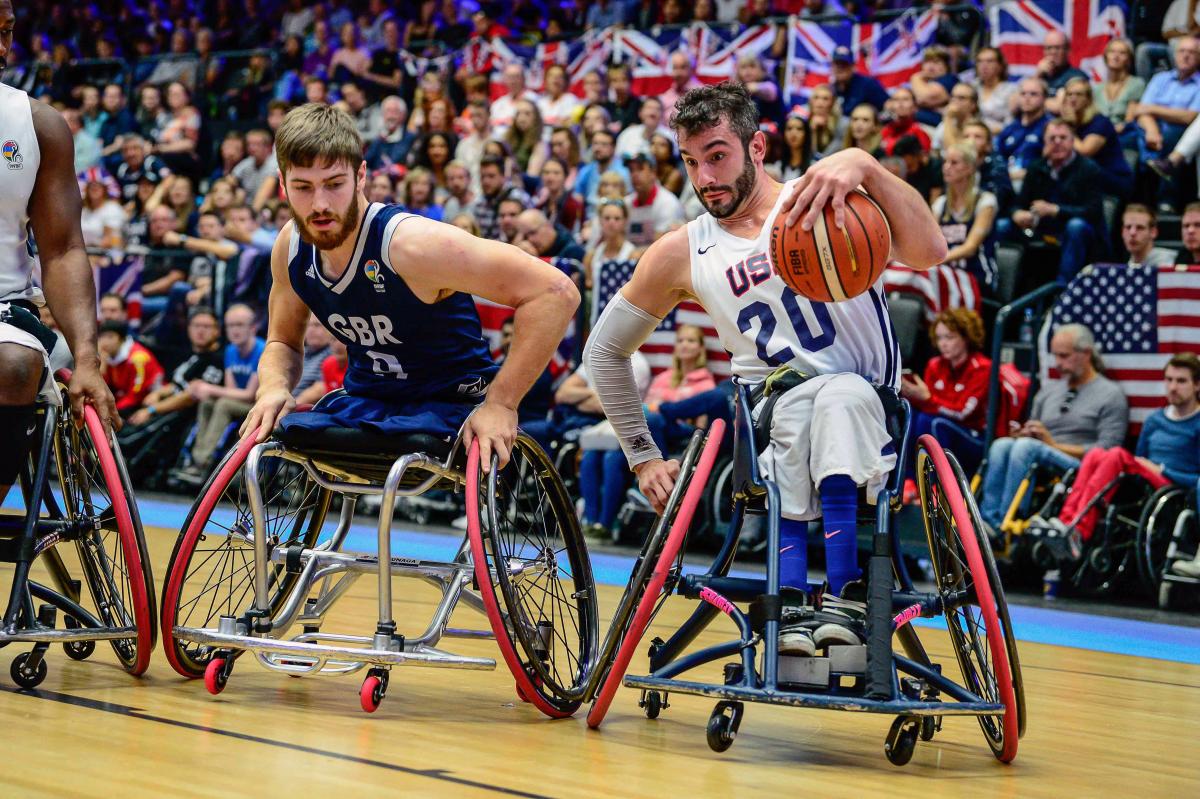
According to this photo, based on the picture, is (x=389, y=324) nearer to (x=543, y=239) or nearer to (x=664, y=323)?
(x=664, y=323)

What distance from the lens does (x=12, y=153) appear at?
405 cm

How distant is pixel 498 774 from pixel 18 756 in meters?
0.92

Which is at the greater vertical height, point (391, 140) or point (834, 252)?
point (391, 140)

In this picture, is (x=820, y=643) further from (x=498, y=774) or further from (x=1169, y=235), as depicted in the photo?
(x=1169, y=235)

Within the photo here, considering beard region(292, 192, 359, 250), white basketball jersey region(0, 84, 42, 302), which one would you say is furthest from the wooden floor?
beard region(292, 192, 359, 250)

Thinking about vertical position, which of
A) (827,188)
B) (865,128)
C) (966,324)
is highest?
(865,128)

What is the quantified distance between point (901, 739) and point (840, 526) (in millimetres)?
486

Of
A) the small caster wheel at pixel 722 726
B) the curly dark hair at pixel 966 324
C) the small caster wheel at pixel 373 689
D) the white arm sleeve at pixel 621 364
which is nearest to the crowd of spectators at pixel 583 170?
the curly dark hair at pixel 966 324

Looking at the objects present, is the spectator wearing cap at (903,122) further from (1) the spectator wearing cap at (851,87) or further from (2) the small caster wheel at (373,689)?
(2) the small caster wheel at (373,689)

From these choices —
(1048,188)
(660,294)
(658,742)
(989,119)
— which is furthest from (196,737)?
(989,119)

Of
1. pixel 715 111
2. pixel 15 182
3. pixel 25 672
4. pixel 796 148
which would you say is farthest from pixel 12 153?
pixel 796 148

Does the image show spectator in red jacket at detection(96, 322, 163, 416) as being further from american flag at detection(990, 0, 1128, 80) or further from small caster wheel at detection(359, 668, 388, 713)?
small caster wheel at detection(359, 668, 388, 713)

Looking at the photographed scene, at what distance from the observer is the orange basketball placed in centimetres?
345

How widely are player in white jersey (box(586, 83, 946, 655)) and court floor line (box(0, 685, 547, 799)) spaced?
784mm
